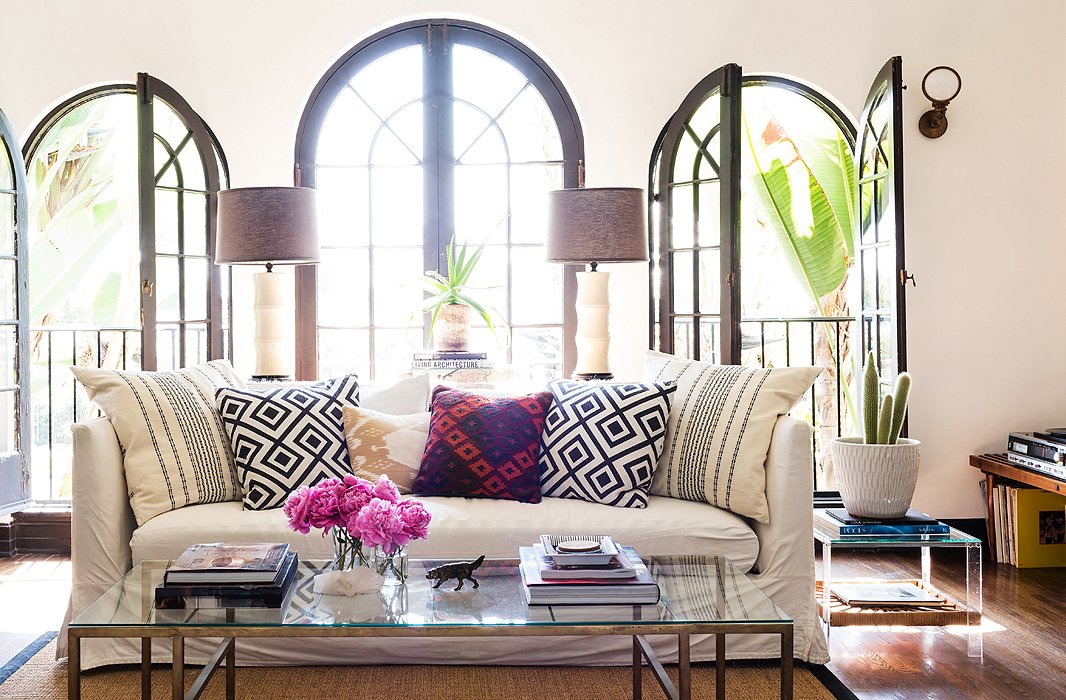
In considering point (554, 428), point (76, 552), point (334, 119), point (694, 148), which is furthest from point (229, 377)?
point (694, 148)

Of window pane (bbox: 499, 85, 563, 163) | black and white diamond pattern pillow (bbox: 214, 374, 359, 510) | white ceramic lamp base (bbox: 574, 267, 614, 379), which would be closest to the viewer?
black and white diamond pattern pillow (bbox: 214, 374, 359, 510)

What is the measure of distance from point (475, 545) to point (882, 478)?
4.35ft

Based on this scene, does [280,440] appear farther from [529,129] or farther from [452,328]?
[529,129]

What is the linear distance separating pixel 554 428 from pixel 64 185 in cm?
535

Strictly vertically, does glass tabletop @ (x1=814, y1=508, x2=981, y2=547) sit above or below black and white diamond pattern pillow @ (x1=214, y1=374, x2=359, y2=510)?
below

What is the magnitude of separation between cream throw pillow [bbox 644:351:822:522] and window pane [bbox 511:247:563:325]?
1.75 meters

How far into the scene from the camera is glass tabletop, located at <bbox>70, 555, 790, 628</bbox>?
5.95 ft

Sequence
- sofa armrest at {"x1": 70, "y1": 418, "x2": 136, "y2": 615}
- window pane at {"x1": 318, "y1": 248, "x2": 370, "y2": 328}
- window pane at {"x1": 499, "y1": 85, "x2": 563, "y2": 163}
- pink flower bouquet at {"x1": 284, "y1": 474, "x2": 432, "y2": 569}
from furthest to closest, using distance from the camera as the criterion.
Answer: window pane at {"x1": 318, "y1": 248, "x2": 370, "y2": 328}
window pane at {"x1": 499, "y1": 85, "x2": 563, "y2": 163}
sofa armrest at {"x1": 70, "y1": 418, "x2": 136, "y2": 615}
pink flower bouquet at {"x1": 284, "y1": 474, "x2": 432, "y2": 569}

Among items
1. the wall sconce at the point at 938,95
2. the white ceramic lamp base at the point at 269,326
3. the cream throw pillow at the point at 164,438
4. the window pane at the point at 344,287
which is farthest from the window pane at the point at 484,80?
the cream throw pillow at the point at 164,438

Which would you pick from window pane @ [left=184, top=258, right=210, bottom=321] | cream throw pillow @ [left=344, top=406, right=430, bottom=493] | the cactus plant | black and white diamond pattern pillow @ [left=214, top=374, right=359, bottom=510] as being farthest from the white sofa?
window pane @ [left=184, top=258, right=210, bottom=321]

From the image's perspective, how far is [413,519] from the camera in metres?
2.03

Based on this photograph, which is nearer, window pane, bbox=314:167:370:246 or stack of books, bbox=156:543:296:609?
stack of books, bbox=156:543:296:609

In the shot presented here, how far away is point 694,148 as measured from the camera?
434 cm

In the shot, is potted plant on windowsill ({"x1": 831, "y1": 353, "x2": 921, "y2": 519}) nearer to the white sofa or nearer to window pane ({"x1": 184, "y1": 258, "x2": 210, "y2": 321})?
the white sofa
